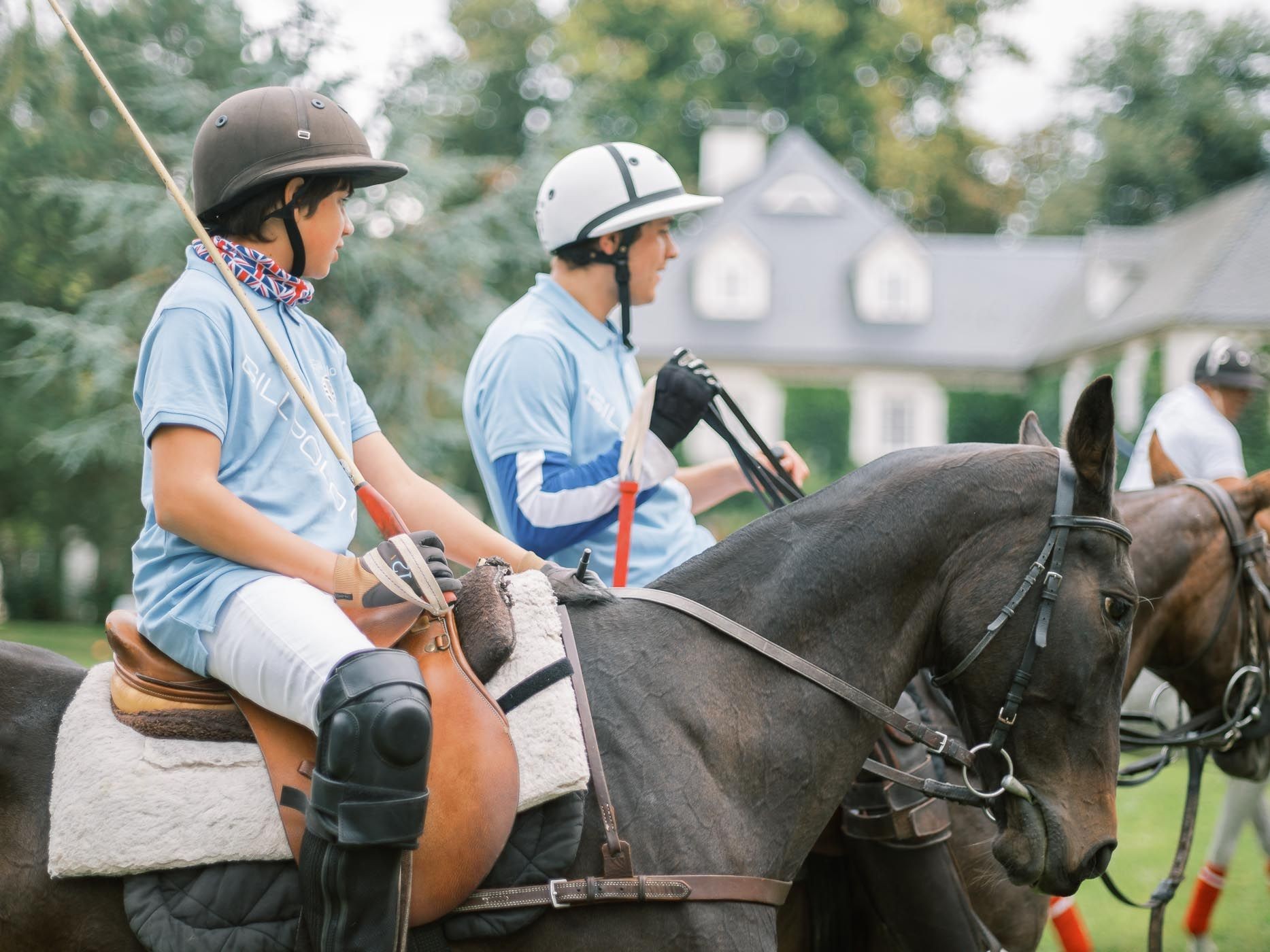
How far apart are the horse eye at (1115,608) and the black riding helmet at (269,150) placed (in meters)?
1.85

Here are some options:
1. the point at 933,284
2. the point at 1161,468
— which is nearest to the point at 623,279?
the point at 1161,468

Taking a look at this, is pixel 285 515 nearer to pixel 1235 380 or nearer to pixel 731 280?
pixel 1235 380

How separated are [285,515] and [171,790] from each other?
23.3 inches

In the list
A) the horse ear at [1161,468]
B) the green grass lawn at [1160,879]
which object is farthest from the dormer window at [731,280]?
the horse ear at [1161,468]

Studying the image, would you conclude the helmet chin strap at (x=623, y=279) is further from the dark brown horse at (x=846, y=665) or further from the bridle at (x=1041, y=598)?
the bridle at (x=1041, y=598)

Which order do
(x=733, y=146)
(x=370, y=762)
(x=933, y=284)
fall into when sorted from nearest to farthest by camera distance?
(x=370, y=762) → (x=933, y=284) → (x=733, y=146)

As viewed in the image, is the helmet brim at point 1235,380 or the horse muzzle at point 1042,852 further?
the helmet brim at point 1235,380

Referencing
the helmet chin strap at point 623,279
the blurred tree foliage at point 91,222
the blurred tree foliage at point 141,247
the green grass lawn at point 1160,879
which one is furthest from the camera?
the blurred tree foliage at point 141,247

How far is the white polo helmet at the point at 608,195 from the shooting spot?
390 centimetres

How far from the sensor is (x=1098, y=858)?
2.65m

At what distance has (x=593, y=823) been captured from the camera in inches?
94.6

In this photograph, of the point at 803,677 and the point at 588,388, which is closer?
the point at 803,677

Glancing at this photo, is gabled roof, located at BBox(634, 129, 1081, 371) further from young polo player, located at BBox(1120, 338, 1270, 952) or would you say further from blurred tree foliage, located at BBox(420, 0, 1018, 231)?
young polo player, located at BBox(1120, 338, 1270, 952)

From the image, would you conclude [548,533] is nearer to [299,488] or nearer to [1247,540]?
[299,488]
